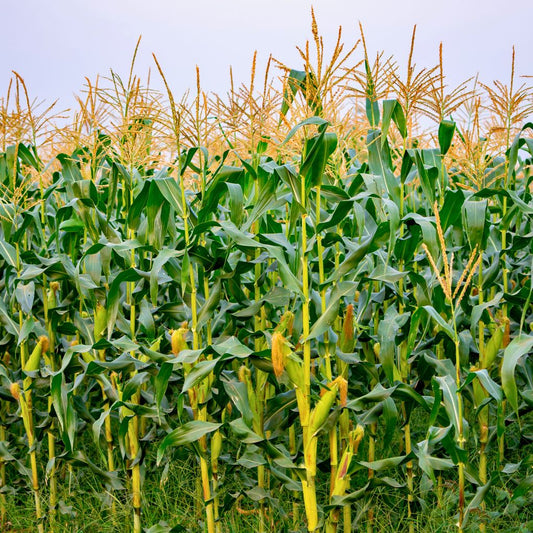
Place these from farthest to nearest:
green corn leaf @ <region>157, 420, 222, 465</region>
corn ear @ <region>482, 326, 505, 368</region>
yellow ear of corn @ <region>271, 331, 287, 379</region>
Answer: corn ear @ <region>482, 326, 505, 368</region>
green corn leaf @ <region>157, 420, 222, 465</region>
yellow ear of corn @ <region>271, 331, 287, 379</region>

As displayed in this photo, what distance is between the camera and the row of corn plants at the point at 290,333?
130 inches

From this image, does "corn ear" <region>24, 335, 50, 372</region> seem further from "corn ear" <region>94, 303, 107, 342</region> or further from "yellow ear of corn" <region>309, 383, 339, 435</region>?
"yellow ear of corn" <region>309, 383, 339, 435</region>

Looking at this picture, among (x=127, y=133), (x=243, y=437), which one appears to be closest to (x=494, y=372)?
(x=243, y=437)

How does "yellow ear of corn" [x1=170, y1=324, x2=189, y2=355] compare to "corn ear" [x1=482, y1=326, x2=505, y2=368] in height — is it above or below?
above

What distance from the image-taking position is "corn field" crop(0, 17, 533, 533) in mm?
3295

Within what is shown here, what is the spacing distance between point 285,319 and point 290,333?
0.39 m

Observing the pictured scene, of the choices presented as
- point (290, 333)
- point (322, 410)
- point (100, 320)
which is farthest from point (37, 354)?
point (322, 410)

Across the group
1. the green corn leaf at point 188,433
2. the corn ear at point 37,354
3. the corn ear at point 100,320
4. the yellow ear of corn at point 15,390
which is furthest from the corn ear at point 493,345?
the yellow ear of corn at point 15,390

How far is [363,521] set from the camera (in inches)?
158

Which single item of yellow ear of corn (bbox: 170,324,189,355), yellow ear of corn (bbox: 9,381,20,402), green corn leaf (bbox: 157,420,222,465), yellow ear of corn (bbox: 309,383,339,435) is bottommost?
green corn leaf (bbox: 157,420,222,465)

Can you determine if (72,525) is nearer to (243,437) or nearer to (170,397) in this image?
(170,397)

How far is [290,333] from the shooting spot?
3822 mm

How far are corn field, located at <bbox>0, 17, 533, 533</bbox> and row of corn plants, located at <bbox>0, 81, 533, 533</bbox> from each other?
2 cm

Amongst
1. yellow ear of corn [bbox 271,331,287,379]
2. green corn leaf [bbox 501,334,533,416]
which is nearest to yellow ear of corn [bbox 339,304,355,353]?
yellow ear of corn [bbox 271,331,287,379]
